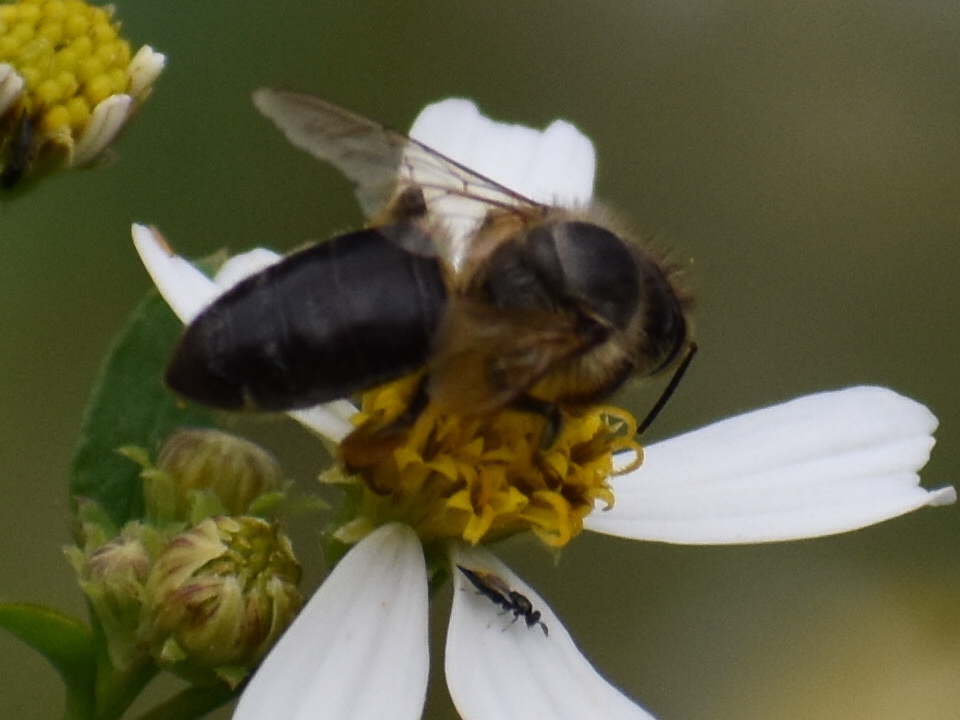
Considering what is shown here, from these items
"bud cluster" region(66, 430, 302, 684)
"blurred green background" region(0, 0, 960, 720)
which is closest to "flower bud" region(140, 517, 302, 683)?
"bud cluster" region(66, 430, 302, 684)

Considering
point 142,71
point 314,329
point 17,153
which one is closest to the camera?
point 314,329

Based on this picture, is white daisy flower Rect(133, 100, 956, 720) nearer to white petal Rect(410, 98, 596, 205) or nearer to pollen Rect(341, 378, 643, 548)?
pollen Rect(341, 378, 643, 548)

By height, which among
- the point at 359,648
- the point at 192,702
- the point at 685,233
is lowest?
the point at 685,233

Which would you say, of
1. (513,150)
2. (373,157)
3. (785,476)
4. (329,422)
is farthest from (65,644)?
(513,150)

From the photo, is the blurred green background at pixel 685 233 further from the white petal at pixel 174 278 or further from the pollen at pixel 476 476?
the pollen at pixel 476 476

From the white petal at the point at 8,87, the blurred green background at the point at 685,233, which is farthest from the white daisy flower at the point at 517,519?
the blurred green background at the point at 685,233

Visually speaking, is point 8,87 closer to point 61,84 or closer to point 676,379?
point 61,84

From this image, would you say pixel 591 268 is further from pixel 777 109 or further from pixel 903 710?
pixel 777 109
